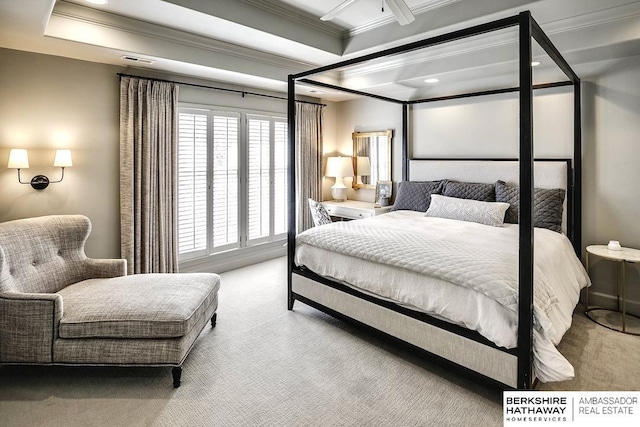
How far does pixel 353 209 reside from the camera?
5.15m

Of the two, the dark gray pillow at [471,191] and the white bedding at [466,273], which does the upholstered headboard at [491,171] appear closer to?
the dark gray pillow at [471,191]

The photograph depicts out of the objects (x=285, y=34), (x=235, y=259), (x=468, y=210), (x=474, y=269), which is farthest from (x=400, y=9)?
(x=235, y=259)

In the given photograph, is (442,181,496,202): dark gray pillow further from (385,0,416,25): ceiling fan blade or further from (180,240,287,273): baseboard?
(180,240,287,273): baseboard

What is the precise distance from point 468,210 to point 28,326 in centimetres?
375

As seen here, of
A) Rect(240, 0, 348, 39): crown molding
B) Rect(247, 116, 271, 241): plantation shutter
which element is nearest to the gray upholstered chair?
Rect(247, 116, 271, 241): plantation shutter

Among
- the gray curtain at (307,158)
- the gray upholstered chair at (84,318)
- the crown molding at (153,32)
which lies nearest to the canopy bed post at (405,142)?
the gray curtain at (307,158)

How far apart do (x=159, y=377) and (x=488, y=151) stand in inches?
158

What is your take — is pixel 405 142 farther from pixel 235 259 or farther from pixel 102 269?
pixel 102 269

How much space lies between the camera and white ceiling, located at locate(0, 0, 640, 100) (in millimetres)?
2855

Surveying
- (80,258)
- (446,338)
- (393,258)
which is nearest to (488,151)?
(393,258)

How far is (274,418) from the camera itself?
6.68ft

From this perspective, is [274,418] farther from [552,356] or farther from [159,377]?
[552,356]

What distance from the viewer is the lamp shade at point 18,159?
3049mm

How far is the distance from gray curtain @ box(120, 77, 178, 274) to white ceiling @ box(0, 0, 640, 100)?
0.34m
